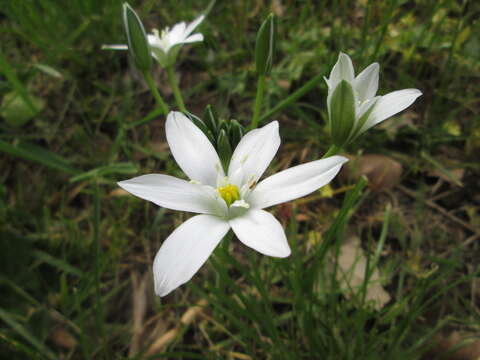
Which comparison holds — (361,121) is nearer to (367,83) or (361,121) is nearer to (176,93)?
(367,83)

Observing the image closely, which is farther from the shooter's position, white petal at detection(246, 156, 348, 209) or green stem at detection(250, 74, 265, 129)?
green stem at detection(250, 74, 265, 129)

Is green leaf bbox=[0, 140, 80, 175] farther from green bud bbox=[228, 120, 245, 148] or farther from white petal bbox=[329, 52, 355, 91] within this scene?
white petal bbox=[329, 52, 355, 91]

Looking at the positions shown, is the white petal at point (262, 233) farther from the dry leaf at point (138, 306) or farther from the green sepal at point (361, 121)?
the dry leaf at point (138, 306)

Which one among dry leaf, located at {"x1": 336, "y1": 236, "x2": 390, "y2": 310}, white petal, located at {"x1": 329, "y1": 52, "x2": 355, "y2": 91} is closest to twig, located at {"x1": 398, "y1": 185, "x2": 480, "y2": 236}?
dry leaf, located at {"x1": 336, "y1": 236, "x2": 390, "y2": 310}

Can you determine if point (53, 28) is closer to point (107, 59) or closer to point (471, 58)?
point (107, 59)

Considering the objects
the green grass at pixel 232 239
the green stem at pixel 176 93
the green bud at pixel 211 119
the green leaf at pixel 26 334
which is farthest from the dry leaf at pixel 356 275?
the green leaf at pixel 26 334

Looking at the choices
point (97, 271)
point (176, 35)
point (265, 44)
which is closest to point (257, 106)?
point (265, 44)
